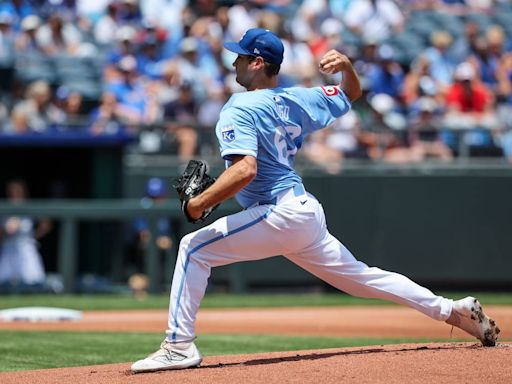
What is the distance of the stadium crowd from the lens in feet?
42.0

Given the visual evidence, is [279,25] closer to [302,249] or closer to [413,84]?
[413,84]

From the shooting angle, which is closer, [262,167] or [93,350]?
[262,167]

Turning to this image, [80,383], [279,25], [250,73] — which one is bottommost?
[80,383]

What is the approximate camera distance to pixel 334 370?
201 inches

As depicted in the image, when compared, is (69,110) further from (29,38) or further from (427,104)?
(427,104)

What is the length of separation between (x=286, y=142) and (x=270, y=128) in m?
0.17

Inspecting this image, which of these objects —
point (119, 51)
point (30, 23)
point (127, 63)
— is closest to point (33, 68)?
point (30, 23)

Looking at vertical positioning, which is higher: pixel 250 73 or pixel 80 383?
pixel 250 73

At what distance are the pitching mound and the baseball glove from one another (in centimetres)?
80

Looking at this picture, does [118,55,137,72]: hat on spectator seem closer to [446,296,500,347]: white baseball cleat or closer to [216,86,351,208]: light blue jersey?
[216,86,351,208]: light blue jersey

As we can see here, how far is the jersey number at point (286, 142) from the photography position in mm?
5359

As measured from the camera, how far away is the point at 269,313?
10.7 metres

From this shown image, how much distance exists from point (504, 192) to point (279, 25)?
13.8 feet

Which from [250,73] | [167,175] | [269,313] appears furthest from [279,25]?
[250,73]
